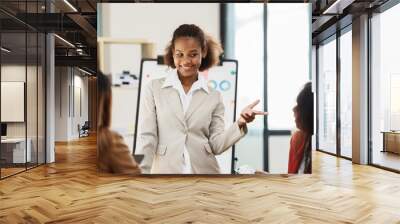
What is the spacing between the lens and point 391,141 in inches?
302

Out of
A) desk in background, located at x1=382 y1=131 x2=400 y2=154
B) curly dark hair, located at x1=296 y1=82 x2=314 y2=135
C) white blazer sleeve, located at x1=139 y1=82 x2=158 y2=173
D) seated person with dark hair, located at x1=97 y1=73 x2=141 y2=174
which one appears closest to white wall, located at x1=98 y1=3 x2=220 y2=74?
seated person with dark hair, located at x1=97 y1=73 x2=141 y2=174

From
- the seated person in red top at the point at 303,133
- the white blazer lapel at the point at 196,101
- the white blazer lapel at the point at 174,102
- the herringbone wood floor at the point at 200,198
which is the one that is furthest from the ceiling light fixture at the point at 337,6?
the white blazer lapel at the point at 174,102

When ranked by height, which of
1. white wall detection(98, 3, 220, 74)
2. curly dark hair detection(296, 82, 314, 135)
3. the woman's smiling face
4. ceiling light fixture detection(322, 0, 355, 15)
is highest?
ceiling light fixture detection(322, 0, 355, 15)

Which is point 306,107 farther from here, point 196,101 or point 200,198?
point 200,198

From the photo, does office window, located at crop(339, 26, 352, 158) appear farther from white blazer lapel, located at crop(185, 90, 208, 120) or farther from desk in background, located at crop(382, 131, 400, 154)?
white blazer lapel, located at crop(185, 90, 208, 120)

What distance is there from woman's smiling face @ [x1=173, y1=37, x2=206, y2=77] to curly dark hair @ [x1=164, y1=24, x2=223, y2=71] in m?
0.05

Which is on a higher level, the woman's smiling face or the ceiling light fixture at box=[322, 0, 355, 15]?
the ceiling light fixture at box=[322, 0, 355, 15]

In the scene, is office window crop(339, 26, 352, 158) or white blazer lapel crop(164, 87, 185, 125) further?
office window crop(339, 26, 352, 158)

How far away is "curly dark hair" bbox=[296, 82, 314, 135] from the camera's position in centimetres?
667

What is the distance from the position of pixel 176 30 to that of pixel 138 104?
1.34m

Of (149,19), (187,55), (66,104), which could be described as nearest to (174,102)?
(187,55)

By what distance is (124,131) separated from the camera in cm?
657

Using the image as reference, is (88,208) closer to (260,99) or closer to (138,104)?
(138,104)

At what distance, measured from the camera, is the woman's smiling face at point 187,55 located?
21.2 feet
